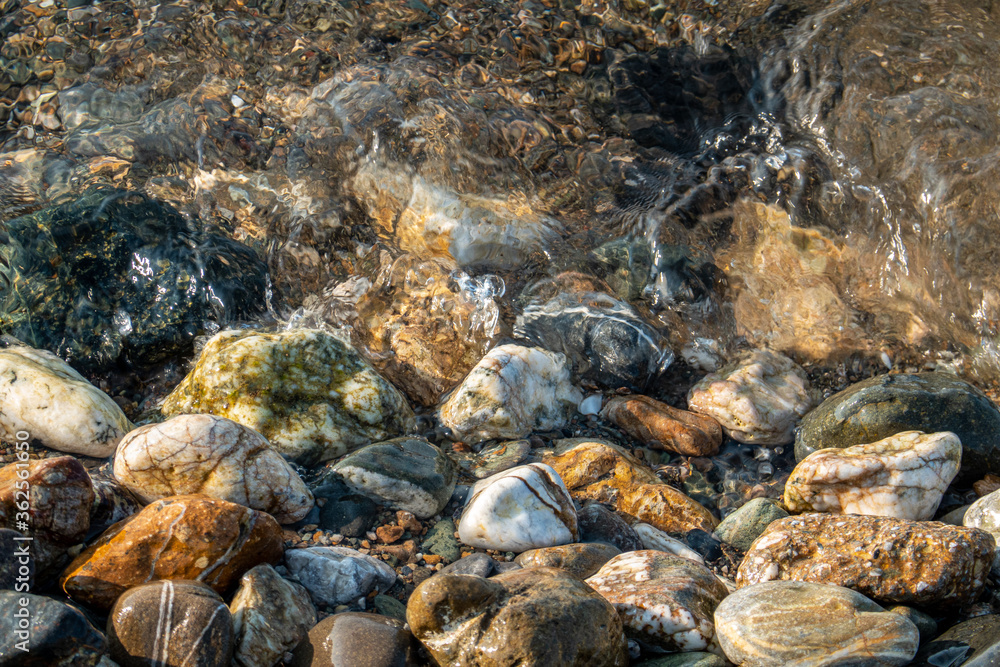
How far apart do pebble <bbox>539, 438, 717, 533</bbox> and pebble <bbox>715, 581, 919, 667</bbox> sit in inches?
32.5

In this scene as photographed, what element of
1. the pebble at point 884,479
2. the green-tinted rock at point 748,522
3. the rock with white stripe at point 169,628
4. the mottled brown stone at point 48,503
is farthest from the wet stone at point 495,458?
the mottled brown stone at point 48,503

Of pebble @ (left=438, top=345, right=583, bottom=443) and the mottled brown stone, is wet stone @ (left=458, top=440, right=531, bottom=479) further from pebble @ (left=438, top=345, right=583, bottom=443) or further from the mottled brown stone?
the mottled brown stone

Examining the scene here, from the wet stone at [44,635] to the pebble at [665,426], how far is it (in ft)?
9.31

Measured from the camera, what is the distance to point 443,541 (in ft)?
9.72

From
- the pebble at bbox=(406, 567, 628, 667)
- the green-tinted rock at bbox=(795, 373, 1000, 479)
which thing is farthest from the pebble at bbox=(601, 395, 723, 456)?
the pebble at bbox=(406, 567, 628, 667)

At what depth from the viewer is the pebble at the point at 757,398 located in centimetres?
382

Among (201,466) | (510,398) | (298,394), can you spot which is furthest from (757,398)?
(201,466)

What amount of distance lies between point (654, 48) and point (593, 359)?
3.00m

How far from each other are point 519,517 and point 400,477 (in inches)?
24.7

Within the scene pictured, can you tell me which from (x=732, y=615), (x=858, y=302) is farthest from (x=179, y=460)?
(x=858, y=302)

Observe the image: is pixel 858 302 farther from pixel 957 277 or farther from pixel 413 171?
pixel 413 171

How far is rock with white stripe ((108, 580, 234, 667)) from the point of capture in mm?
2029

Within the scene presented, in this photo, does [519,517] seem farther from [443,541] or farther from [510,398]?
[510,398]

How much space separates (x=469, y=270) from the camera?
4.72 m
